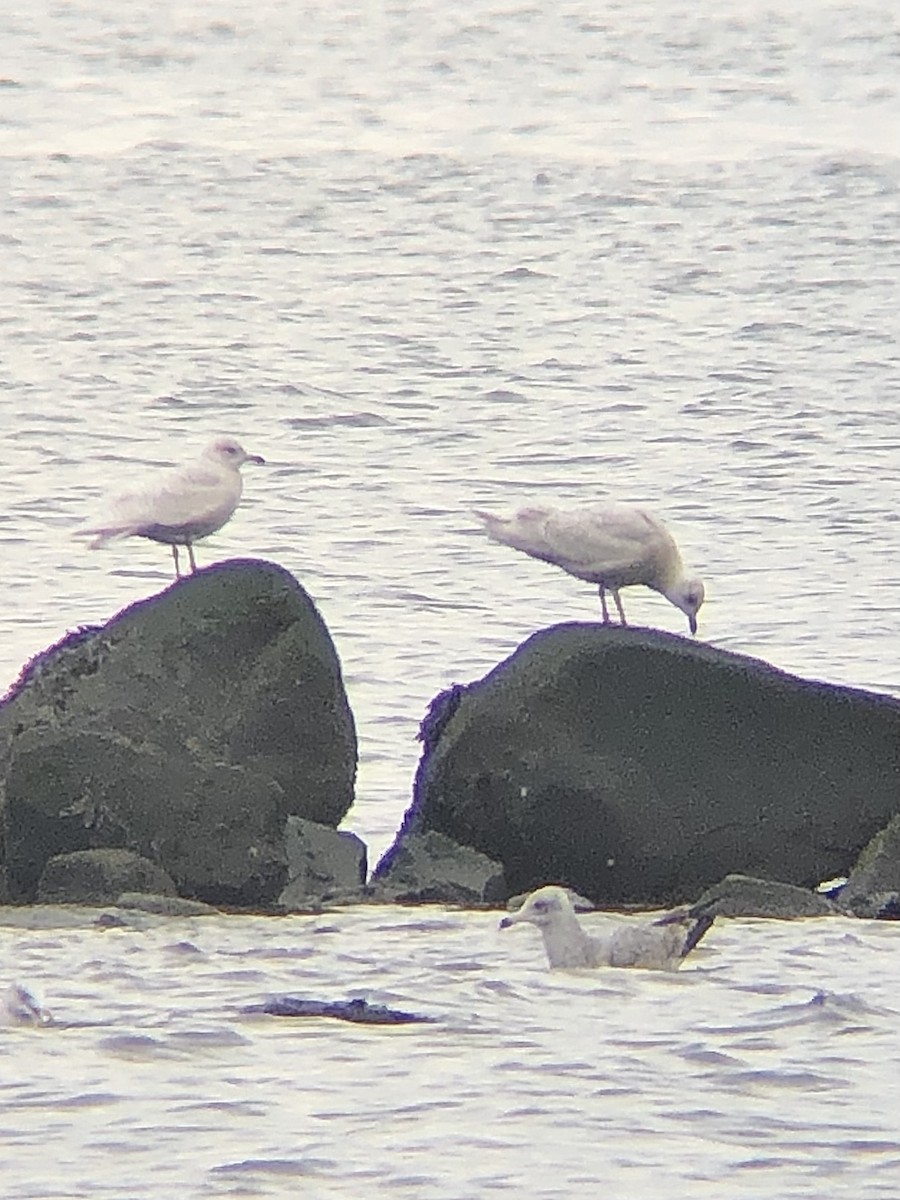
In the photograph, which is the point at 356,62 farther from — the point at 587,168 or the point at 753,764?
the point at 753,764

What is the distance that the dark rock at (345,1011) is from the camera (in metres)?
8.55

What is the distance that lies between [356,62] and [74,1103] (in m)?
29.6

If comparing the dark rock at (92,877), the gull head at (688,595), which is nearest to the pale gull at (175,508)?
the gull head at (688,595)

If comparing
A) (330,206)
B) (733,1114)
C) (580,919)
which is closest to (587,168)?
(330,206)

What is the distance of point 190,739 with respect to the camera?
10375 mm

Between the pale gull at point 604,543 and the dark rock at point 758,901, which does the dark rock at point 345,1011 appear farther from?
the pale gull at point 604,543

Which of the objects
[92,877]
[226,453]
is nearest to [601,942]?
[92,877]

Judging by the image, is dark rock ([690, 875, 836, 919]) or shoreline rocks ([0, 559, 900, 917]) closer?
dark rock ([690, 875, 836, 919])

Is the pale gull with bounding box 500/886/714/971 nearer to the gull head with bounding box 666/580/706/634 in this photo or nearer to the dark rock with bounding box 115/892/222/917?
the dark rock with bounding box 115/892/222/917

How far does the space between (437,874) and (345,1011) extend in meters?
1.84

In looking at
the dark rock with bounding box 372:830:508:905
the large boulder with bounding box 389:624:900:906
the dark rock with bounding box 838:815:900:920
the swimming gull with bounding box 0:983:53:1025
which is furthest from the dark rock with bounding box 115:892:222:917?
the dark rock with bounding box 838:815:900:920

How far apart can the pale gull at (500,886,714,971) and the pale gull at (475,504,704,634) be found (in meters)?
2.68

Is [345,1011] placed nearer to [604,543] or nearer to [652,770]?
A: [652,770]

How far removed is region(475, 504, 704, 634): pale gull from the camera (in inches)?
464
